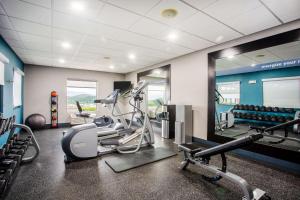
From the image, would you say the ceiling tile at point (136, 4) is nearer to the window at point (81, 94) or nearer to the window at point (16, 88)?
the window at point (16, 88)

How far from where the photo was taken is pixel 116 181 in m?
2.20

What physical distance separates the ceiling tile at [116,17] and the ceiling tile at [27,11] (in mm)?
834

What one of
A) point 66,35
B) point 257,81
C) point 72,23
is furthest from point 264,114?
point 66,35

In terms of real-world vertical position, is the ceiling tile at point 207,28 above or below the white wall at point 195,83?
above

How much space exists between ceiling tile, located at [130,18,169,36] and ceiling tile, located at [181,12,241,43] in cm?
42

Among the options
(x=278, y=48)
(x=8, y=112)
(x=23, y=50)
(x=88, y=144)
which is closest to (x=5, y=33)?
(x=23, y=50)

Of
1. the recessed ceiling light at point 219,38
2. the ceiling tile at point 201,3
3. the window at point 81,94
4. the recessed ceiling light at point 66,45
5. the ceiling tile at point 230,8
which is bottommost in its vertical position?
the window at point 81,94

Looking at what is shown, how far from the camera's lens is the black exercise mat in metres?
2.65

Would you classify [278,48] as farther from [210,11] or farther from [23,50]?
[23,50]

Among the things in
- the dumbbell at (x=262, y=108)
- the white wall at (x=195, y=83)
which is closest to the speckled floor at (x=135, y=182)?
the white wall at (x=195, y=83)

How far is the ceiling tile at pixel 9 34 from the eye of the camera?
296 cm

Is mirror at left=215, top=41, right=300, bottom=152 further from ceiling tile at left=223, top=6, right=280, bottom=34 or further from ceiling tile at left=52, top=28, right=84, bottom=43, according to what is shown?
ceiling tile at left=52, top=28, right=84, bottom=43

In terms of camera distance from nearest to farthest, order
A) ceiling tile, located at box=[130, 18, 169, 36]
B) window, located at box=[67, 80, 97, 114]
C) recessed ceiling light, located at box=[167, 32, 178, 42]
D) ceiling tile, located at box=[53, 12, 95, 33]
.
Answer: ceiling tile, located at box=[53, 12, 95, 33], ceiling tile, located at box=[130, 18, 169, 36], recessed ceiling light, located at box=[167, 32, 178, 42], window, located at box=[67, 80, 97, 114]

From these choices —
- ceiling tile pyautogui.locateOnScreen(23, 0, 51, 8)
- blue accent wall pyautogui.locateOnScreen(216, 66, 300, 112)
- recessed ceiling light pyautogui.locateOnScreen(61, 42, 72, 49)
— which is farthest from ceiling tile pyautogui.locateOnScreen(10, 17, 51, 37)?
blue accent wall pyautogui.locateOnScreen(216, 66, 300, 112)
